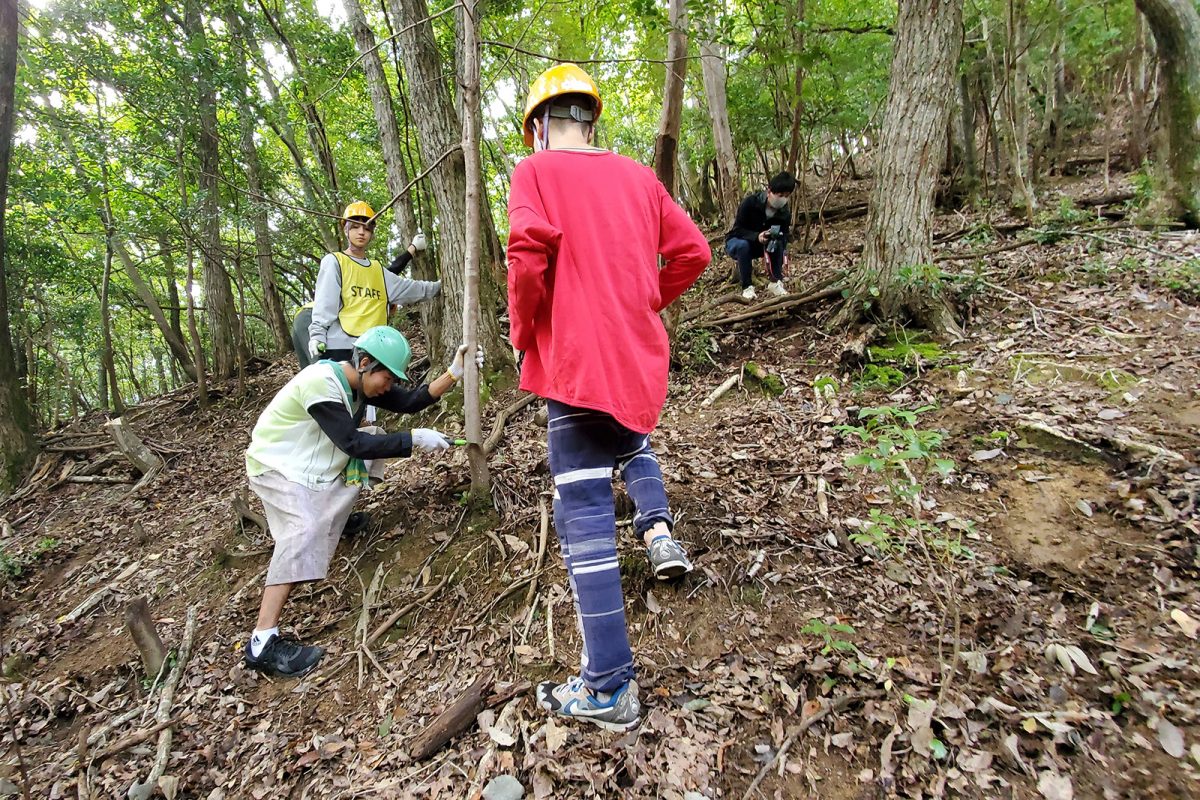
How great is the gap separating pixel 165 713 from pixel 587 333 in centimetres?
312

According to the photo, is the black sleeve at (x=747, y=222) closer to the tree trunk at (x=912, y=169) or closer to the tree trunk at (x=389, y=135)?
Answer: the tree trunk at (x=912, y=169)

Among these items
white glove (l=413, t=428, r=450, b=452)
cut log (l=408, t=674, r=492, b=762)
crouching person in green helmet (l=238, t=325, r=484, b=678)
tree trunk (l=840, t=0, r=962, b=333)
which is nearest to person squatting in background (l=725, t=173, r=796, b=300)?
tree trunk (l=840, t=0, r=962, b=333)

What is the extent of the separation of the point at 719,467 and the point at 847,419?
3.56 ft

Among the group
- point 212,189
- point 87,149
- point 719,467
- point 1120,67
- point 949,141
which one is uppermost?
point 87,149

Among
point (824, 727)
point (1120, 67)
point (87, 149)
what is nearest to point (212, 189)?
point (87, 149)

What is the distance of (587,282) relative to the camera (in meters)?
2.14

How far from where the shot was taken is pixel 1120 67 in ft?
39.3

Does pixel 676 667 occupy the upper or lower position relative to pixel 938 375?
lower

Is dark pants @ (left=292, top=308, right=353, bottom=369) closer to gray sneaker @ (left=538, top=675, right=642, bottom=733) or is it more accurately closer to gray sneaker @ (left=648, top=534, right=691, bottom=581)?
gray sneaker @ (left=648, top=534, right=691, bottom=581)

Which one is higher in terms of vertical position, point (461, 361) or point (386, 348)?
point (386, 348)

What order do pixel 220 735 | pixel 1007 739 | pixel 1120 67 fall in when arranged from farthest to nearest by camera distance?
pixel 1120 67 → pixel 220 735 → pixel 1007 739

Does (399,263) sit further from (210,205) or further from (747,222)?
(210,205)

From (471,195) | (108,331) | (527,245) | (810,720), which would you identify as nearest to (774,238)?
(471,195)

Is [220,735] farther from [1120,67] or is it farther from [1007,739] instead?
[1120,67]
